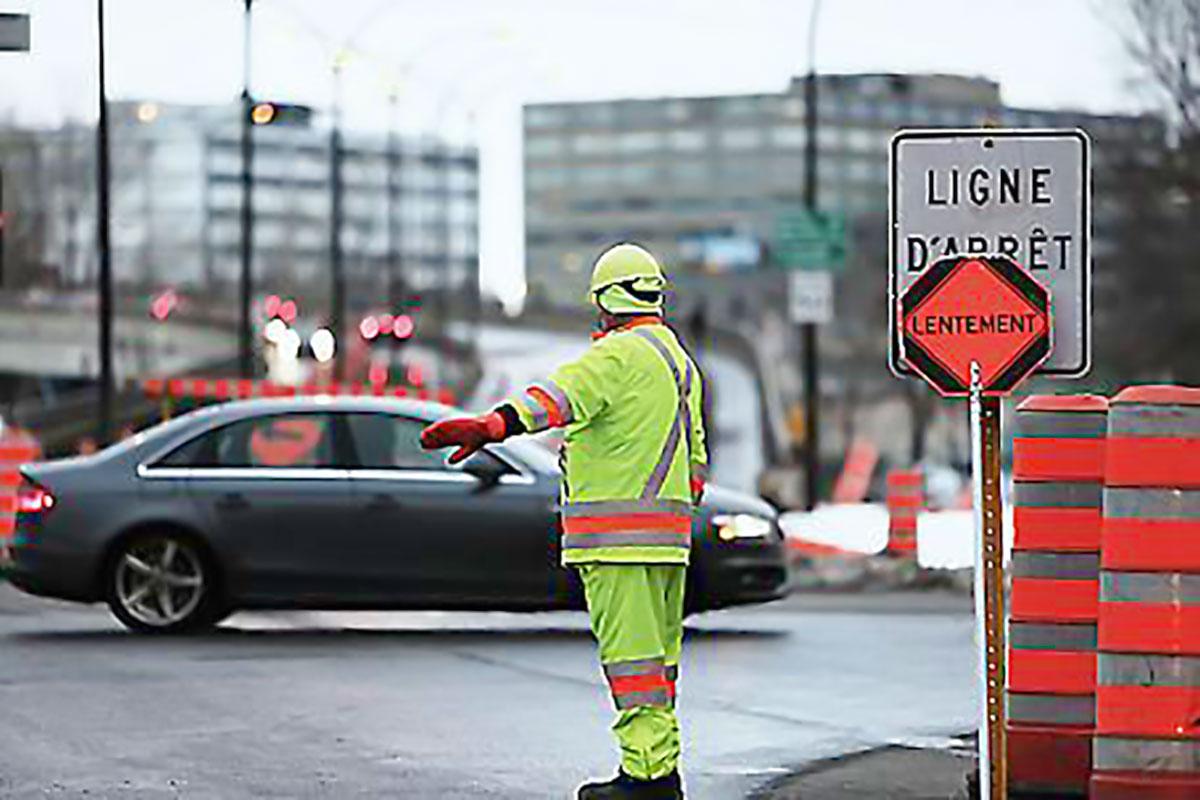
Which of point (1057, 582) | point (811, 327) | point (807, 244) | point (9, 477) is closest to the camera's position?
point (1057, 582)

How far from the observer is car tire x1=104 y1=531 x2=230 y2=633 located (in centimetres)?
1622

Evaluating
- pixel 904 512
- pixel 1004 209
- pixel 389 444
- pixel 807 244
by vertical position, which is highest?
pixel 807 244

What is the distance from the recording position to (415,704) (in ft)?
41.8

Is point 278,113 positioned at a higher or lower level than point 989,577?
higher

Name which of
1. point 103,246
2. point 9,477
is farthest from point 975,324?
point 103,246

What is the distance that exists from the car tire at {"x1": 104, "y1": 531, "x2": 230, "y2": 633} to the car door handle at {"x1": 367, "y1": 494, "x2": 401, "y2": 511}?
977mm

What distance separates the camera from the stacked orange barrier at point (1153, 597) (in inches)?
356

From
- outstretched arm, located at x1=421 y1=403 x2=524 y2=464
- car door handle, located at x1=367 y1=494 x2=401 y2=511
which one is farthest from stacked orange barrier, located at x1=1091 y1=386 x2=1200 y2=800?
car door handle, located at x1=367 y1=494 x2=401 y2=511

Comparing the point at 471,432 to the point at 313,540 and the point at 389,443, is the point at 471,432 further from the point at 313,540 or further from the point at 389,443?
the point at 389,443

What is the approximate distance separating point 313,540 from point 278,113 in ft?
63.0

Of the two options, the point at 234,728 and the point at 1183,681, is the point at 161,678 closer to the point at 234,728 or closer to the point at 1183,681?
the point at 234,728

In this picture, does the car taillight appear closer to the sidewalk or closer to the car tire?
the car tire

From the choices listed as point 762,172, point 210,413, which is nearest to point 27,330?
point 210,413

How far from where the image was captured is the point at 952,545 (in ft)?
107
